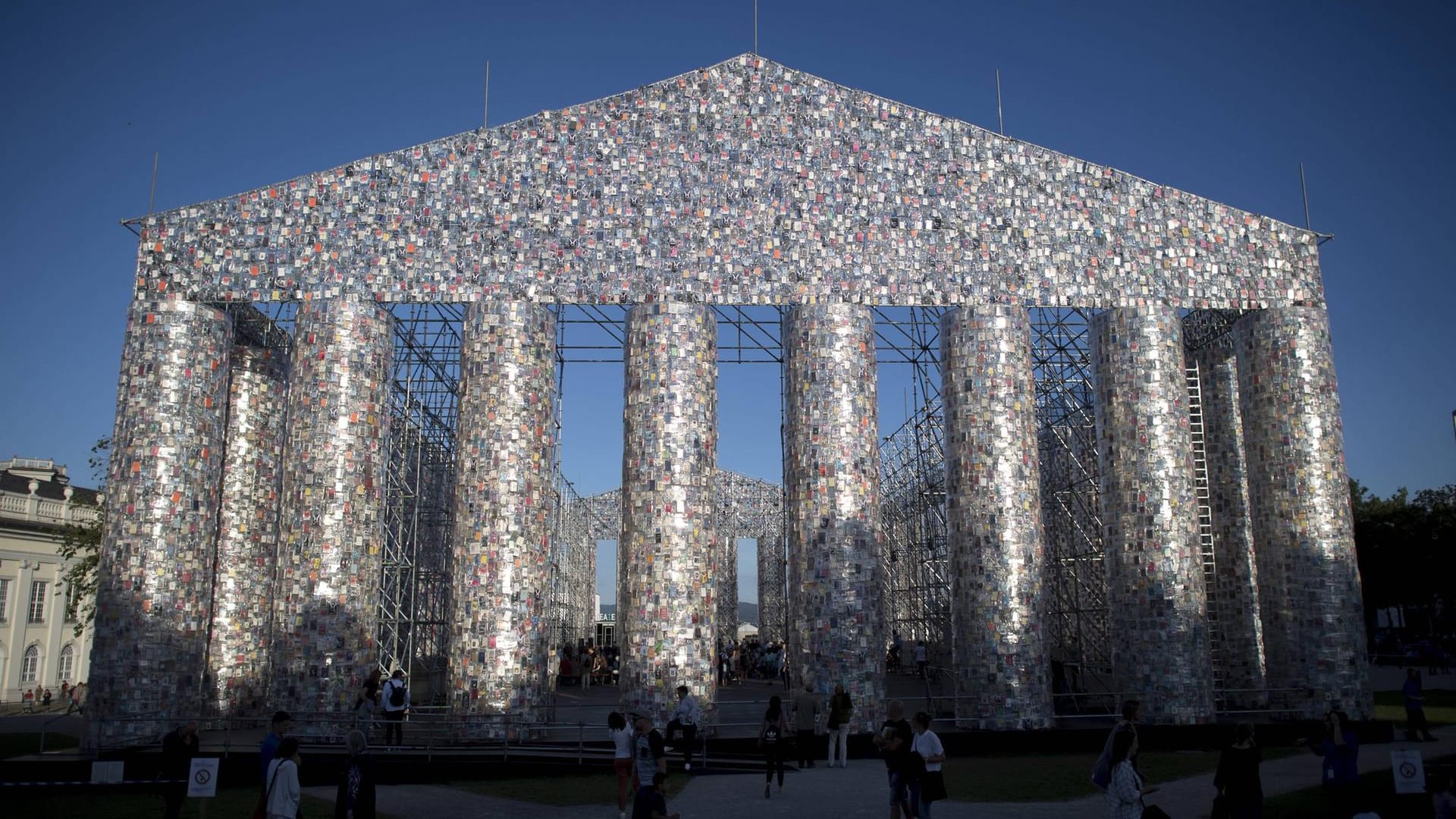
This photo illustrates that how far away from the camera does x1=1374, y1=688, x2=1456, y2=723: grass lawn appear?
63.4 feet

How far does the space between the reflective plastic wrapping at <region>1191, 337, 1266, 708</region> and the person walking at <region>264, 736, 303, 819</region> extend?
1704cm

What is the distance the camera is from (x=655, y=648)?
684 inches

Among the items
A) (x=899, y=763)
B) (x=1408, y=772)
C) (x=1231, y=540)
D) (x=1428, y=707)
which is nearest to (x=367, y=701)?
(x=899, y=763)

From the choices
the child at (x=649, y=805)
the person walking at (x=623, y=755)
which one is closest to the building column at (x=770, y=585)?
the person walking at (x=623, y=755)

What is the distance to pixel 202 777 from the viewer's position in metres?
8.66

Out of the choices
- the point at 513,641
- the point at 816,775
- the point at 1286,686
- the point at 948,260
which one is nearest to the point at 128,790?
the point at 513,641

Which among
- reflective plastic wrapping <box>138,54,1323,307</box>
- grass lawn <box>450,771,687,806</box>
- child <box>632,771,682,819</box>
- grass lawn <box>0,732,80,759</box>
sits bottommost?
grass lawn <box>450,771,687,806</box>

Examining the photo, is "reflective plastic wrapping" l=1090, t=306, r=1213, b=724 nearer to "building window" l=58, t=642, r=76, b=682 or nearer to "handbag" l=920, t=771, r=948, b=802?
"handbag" l=920, t=771, r=948, b=802

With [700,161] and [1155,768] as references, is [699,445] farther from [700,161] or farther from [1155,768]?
[1155,768]

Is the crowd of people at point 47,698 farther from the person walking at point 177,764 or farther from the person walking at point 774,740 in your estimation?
the person walking at point 774,740

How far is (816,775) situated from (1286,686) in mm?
9604

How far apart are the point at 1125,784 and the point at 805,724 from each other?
24.8 feet

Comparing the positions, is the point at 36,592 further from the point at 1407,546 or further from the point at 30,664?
the point at 1407,546

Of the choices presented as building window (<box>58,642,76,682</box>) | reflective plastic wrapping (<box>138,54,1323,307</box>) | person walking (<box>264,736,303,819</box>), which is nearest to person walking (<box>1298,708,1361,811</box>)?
person walking (<box>264,736,303,819</box>)
